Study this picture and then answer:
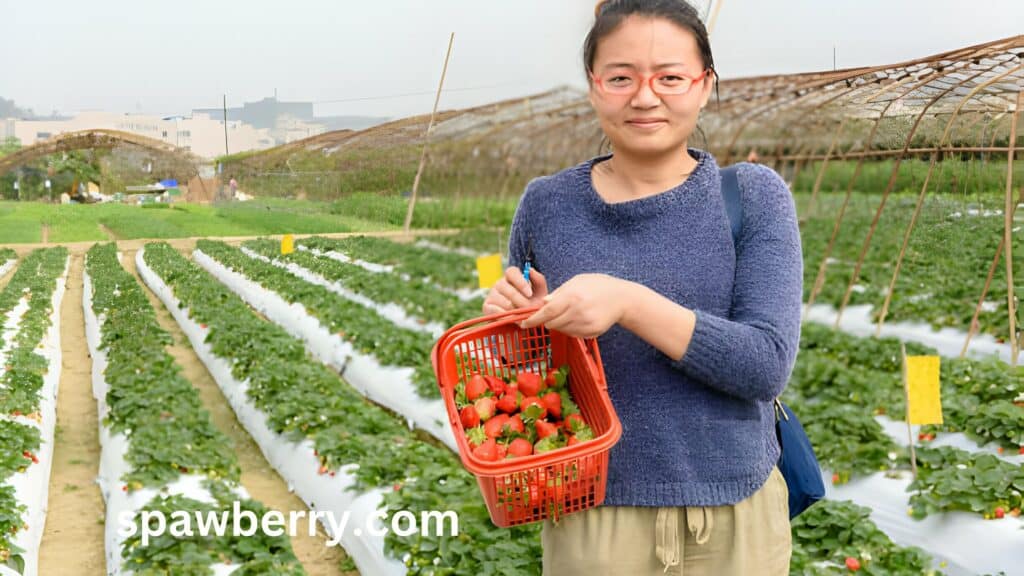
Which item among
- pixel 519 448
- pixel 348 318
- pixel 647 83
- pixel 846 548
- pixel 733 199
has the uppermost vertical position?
pixel 647 83

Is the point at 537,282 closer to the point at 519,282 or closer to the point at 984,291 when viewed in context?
the point at 519,282

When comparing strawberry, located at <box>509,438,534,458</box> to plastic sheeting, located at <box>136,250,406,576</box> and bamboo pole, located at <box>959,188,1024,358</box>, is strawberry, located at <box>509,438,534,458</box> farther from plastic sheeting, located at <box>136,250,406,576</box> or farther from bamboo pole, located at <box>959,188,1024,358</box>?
bamboo pole, located at <box>959,188,1024,358</box>

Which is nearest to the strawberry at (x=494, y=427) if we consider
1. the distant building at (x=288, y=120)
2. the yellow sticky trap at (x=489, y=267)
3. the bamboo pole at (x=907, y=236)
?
the yellow sticky trap at (x=489, y=267)

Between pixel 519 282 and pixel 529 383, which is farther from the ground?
pixel 519 282

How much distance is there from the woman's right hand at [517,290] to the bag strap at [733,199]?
30 cm

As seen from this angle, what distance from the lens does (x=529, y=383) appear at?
59.4 inches

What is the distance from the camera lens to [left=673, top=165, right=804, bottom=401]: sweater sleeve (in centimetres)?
124

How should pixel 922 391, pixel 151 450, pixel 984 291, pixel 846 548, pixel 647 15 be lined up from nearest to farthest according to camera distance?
pixel 647 15
pixel 846 548
pixel 922 391
pixel 151 450
pixel 984 291

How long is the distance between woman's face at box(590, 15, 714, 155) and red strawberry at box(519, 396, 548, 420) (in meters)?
0.43

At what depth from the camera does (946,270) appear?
8.14 meters

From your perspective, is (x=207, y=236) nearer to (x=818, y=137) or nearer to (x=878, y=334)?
(x=878, y=334)

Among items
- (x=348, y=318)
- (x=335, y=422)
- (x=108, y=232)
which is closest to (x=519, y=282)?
(x=335, y=422)

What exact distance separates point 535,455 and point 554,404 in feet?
0.57

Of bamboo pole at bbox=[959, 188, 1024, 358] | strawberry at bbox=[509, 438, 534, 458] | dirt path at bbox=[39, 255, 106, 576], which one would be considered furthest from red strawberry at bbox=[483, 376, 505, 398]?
bamboo pole at bbox=[959, 188, 1024, 358]
